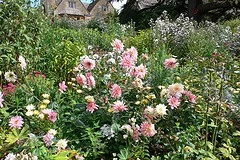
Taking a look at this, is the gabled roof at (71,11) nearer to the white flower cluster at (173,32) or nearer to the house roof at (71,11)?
the house roof at (71,11)

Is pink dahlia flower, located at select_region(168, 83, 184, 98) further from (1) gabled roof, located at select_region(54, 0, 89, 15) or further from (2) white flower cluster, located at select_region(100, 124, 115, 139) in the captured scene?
(1) gabled roof, located at select_region(54, 0, 89, 15)

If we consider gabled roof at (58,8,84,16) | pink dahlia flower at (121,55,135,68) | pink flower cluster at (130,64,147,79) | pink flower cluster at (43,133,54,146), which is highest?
pink dahlia flower at (121,55,135,68)

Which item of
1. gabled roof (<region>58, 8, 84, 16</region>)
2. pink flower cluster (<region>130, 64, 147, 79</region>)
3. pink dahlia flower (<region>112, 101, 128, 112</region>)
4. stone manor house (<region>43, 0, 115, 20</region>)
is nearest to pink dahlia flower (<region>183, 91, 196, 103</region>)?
pink flower cluster (<region>130, 64, 147, 79</region>)

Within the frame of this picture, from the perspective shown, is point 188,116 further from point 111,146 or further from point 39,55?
point 39,55

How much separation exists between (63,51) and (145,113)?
302 centimetres

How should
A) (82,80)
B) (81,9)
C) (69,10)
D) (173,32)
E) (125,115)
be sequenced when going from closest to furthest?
(125,115) < (82,80) < (173,32) < (69,10) < (81,9)

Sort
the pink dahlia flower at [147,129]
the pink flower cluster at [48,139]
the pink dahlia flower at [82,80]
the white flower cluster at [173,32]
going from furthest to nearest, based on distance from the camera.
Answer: the white flower cluster at [173,32] < the pink dahlia flower at [82,80] < the pink dahlia flower at [147,129] < the pink flower cluster at [48,139]

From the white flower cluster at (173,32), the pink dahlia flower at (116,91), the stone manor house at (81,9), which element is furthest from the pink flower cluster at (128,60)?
the stone manor house at (81,9)

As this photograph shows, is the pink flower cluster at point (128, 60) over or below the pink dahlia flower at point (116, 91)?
over

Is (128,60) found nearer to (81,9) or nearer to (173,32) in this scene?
(173,32)

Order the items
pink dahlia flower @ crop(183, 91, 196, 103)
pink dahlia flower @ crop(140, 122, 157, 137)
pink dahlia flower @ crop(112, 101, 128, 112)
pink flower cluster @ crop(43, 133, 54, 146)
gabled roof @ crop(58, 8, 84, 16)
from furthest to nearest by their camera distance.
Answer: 1. gabled roof @ crop(58, 8, 84, 16)
2. pink dahlia flower @ crop(183, 91, 196, 103)
3. pink dahlia flower @ crop(112, 101, 128, 112)
4. pink dahlia flower @ crop(140, 122, 157, 137)
5. pink flower cluster @ crop(43, 133, 54, 146)

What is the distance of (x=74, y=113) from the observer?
8.71 feet

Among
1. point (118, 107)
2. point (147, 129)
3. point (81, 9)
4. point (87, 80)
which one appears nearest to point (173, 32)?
point (87, 80)

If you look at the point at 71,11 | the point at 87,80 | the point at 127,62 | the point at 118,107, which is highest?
the point at 127,62
